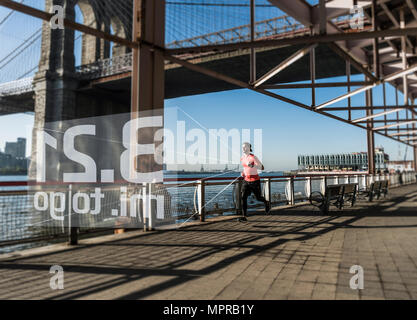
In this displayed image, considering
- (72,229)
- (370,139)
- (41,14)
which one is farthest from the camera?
(370,139)

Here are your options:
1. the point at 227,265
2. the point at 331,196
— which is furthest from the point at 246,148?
the point at 227,265

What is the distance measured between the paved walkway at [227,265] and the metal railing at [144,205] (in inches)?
15.8

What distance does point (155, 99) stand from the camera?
6.47 m

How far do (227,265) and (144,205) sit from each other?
261cm

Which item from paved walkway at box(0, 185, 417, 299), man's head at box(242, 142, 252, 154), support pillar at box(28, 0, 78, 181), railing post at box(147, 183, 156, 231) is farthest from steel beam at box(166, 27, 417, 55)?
support pillar at box(28, 0, 78, 181)

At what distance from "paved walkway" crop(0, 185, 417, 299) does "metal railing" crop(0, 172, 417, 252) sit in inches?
15.8

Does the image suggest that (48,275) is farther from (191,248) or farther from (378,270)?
(378,270)

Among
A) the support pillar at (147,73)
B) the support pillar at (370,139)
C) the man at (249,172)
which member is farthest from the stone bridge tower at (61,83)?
the man at (249,172)

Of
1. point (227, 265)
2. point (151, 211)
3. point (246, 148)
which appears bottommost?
point (227, 265)

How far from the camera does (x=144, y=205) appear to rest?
18.7 ft

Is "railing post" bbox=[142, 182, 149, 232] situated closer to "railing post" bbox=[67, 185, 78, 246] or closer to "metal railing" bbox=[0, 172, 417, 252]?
"metal railing" bbox=[0, 172, 417, 252]

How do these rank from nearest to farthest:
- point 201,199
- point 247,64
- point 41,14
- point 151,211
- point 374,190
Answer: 1. point 41,14
2. point 151,211
3. point 201,199
4. point 374,190
5. point 247,64

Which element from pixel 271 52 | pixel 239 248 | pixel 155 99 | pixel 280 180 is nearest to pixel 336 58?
pixel 271 52

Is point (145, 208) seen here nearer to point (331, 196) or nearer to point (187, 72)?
point (331, 196)
